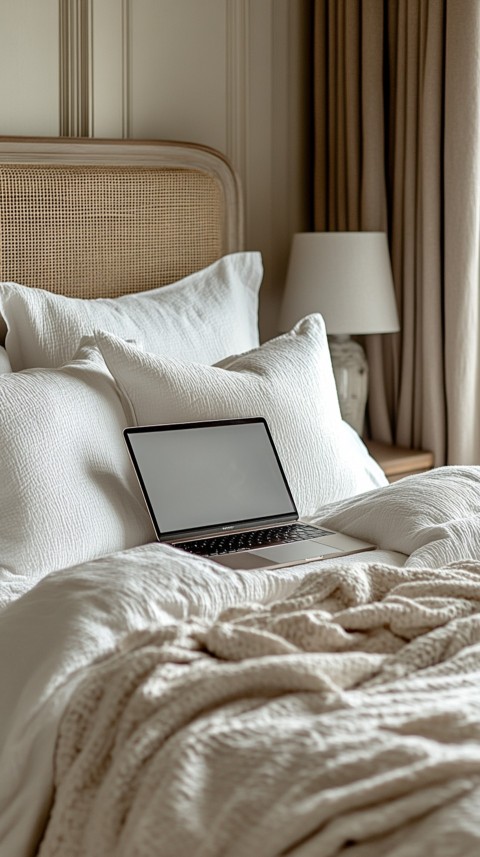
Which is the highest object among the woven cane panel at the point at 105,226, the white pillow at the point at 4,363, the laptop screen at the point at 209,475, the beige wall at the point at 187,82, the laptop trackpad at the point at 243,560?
the beige wall at the point at 187,82

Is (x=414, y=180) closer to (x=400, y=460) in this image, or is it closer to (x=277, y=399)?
(x=400, y=460)

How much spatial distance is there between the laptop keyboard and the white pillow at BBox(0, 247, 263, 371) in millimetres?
638

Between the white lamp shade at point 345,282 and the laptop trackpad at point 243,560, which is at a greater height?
the white lamp shade at point 345,282

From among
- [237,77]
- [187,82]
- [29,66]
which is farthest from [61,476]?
[237,77]

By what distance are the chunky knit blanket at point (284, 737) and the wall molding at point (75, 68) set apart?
5.83ft

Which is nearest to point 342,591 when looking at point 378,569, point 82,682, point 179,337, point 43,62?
point 378,569

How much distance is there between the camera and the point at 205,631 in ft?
3.96

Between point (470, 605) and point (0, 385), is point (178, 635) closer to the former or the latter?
point (470, 605)

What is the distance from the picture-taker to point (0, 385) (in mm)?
1881

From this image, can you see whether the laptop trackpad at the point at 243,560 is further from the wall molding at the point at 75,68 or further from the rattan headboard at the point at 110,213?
the wall molding at the point at 75,68

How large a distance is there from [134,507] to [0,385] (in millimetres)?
325

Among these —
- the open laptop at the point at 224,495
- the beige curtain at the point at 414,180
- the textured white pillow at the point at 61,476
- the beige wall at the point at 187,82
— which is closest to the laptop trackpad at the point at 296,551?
the open laptop at the point at 224,495

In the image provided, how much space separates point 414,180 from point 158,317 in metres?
1.00

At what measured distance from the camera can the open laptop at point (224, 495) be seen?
5.95ft
